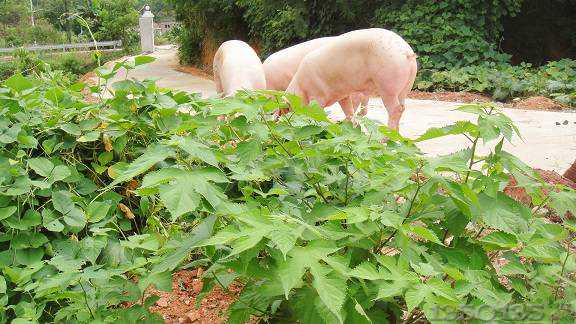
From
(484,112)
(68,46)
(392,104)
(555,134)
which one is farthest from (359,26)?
(68,46)

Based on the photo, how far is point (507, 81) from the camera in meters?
10.6

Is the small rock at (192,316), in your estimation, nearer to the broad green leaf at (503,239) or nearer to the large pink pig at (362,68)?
the broad green leaf at (503,239)

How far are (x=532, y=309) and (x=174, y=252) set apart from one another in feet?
2.84

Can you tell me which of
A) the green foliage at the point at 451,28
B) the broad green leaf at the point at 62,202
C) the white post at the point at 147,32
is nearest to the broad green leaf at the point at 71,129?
the broad green leaf at the point at 62,202

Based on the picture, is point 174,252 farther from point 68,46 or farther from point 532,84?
point 68,46

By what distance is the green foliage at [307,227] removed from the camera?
1240 millimetres

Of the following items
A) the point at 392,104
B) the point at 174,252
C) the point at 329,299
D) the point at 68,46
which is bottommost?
the point at 68,46

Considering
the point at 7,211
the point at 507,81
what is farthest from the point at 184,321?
the point at 507,81

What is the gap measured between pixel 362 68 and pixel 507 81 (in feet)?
19.9

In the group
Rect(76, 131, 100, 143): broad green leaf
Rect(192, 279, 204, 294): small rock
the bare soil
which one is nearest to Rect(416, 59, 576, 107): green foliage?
the bare soil

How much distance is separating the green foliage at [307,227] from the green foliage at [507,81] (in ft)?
29.1

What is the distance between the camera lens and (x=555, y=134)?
6.89m

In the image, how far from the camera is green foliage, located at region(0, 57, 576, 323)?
1240 millimetres

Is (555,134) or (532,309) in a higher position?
(532,309)
